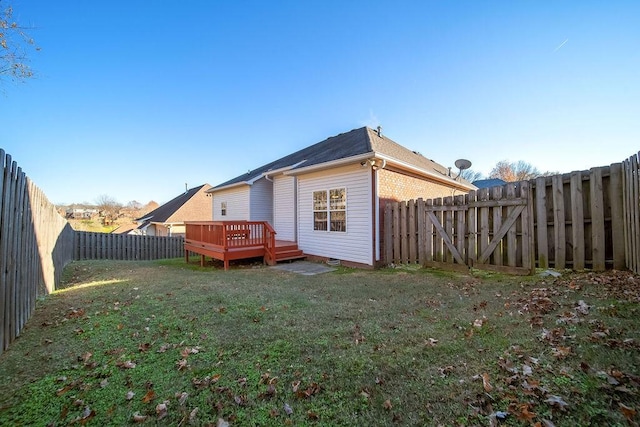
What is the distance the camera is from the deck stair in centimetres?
1001

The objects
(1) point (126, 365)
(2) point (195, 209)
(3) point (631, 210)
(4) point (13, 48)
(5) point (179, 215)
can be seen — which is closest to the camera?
(1) point (126, 365)

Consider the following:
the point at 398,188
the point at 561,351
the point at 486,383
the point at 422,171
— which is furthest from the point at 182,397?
the point at 422,171

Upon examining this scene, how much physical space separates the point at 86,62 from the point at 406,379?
13.4 meters

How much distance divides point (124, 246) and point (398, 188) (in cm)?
1549

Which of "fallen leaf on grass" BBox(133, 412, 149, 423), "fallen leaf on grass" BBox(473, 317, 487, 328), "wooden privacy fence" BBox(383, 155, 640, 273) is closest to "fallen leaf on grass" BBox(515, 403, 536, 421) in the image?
"fallen leaf on grass" BBox(473, 317, 487, 328)

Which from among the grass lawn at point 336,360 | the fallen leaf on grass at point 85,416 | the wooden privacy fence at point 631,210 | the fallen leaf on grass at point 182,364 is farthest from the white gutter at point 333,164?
the fallen leaf on grass at point 85,416

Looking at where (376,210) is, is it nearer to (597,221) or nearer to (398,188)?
(398,188)

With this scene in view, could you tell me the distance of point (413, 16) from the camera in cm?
898

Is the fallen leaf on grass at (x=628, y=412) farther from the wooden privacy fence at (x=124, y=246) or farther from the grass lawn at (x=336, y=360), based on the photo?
the wooden privacy fence at (x=124, y=246)

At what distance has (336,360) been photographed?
2.72 metres

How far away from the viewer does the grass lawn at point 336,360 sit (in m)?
1.94

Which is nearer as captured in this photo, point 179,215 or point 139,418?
point 139,418

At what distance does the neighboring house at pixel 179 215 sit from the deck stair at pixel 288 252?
19525mm

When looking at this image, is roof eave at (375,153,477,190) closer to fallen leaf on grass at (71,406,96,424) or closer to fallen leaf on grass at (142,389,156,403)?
fallen leaf on grass at (142,389,156,403)
